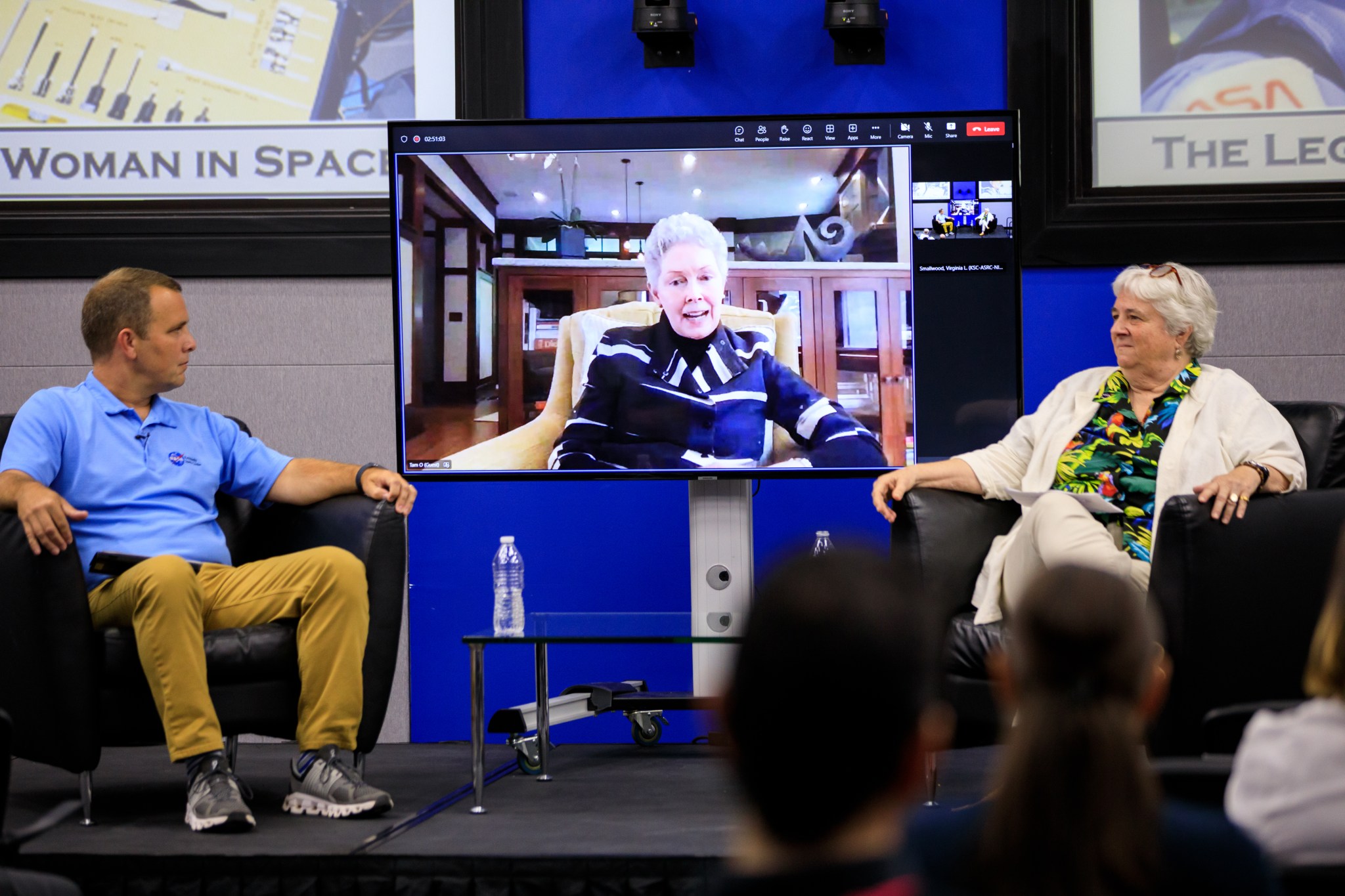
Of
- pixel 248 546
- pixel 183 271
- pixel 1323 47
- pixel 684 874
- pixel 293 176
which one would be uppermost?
pixel 1323 47

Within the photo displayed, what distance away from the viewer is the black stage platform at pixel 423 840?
7.29ft

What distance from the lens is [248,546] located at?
303 cm

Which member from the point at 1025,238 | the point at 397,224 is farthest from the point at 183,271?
the point at 1025,238

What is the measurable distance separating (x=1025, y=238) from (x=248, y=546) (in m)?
2.24

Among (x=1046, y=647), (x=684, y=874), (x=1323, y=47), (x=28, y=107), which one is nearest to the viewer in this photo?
(x=1046, y=647)

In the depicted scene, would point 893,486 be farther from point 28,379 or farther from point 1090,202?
point 28,379

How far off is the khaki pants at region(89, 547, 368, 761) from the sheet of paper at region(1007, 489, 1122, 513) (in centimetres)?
141

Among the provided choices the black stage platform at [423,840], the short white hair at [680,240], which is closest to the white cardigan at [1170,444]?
the black stage platform at [423,840]

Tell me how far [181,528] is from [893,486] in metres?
1.57

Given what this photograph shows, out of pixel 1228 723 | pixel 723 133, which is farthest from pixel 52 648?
pixel 1228 723

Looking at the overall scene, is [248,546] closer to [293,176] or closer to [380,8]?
[293,176]

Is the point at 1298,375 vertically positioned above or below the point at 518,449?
above

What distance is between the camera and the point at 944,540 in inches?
108

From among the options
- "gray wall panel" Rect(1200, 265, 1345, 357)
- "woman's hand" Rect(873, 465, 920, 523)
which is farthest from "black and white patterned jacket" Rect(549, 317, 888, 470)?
"gray wall panel" Rect(1200, 265, 1345, 357)
